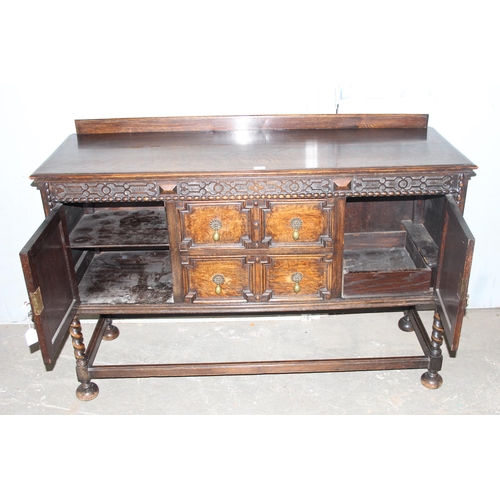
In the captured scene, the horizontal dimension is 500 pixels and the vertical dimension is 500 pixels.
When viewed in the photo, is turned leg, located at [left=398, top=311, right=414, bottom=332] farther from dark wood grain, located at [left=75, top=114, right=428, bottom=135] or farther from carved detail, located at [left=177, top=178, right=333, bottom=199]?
carved detail, located at [left=177, top=178, right=333, bottom=199]

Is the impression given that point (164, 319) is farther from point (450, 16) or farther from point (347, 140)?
point (450, 16)

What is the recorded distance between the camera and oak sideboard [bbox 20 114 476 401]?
2.61 metres

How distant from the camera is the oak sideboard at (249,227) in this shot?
261 centimetres

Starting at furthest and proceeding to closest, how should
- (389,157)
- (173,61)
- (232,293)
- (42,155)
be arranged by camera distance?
(42,155), (173,61), (232,293), (389,157)

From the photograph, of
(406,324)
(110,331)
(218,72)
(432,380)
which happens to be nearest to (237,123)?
(218,72)

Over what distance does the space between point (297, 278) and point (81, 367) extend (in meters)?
1.25

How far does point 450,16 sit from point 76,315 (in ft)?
8.27

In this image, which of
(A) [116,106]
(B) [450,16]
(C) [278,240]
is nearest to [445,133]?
(B) [450,16]

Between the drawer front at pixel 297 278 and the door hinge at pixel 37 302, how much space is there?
1053 mm

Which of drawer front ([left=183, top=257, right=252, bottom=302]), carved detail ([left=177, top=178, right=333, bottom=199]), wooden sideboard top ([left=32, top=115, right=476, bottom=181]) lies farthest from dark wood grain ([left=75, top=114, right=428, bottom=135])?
drawer front ([left=183, top=257, right=252, bottom=302])

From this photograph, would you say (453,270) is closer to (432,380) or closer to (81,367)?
(432,380)

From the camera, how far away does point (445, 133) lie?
10.9 ft

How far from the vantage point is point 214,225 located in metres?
2.71
